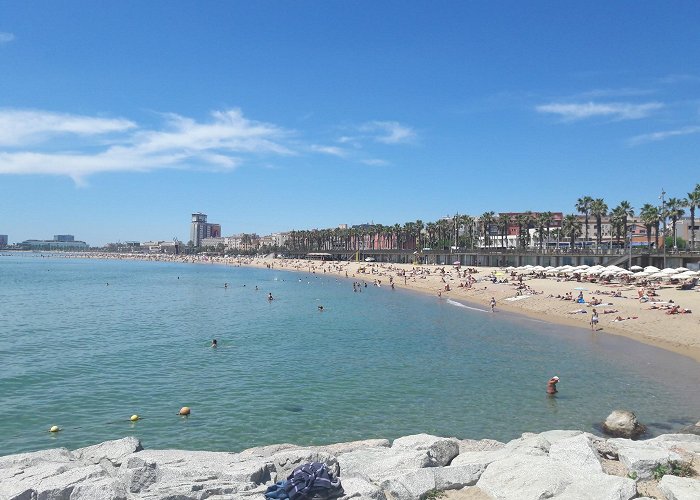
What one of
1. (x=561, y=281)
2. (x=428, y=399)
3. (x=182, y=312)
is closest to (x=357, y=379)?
(x=428, y=399)

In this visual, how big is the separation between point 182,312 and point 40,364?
73.0 feet

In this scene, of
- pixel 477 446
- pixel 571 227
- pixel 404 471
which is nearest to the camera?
pixel 404 471

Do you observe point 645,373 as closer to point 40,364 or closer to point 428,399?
point 428,399

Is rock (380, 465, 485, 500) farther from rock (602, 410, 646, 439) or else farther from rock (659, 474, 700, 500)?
rock (602, 410, 646, 439)

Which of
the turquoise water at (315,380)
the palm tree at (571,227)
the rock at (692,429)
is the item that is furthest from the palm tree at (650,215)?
the rock at (692,429)

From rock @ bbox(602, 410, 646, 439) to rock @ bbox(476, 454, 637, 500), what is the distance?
6.09 m

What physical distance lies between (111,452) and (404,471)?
6866 millimetres

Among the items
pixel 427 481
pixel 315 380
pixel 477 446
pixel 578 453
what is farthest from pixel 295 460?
pixel 315 380

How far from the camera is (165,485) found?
28.2 feet

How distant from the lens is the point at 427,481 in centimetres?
894

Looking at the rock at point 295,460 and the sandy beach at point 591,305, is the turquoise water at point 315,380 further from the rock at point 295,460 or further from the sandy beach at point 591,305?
the rock at point 295,460

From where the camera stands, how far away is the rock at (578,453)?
30.9ft

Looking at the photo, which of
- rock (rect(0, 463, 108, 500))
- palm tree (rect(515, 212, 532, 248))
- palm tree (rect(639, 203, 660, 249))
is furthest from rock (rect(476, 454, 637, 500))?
palm tree (rect(515, 212, 532, 248))

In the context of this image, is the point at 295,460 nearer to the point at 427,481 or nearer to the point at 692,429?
the point at 427,481
